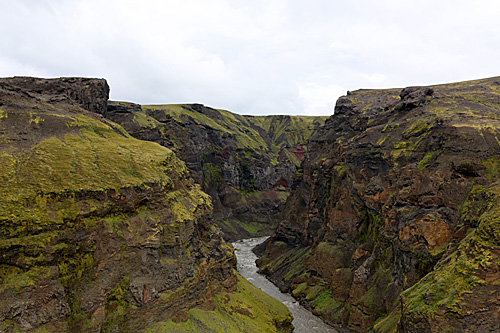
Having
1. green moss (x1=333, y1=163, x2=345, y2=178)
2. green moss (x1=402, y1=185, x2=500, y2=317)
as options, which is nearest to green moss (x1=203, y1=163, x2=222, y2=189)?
green moss (x1=333, y1=163, x2=345, y2=178)

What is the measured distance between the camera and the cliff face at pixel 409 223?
97.0 feet

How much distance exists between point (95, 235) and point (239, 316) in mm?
27691

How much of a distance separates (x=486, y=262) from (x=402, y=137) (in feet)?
137

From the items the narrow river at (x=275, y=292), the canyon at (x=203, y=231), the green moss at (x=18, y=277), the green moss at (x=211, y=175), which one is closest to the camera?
the green moss at (x=18, y=277)

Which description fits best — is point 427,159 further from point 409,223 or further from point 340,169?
point 340,169

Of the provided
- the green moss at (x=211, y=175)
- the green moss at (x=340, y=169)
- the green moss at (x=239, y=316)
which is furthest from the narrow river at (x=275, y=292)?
the green moss at (x=211, y=175)

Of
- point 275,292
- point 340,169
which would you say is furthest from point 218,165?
point 275,292

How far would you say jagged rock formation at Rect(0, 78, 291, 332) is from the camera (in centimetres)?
3288

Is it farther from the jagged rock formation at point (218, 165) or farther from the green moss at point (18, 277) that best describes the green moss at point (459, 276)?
the jagged rock formation at point (218, 165)

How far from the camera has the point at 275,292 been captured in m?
86.1

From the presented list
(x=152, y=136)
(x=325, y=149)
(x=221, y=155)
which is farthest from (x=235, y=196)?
(x=325, y=149)

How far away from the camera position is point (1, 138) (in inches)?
1622

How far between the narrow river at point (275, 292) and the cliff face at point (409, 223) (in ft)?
9.17

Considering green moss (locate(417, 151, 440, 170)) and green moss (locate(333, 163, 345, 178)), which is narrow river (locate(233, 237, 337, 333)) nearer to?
green moss (locate(333, 163, 345, 178))
